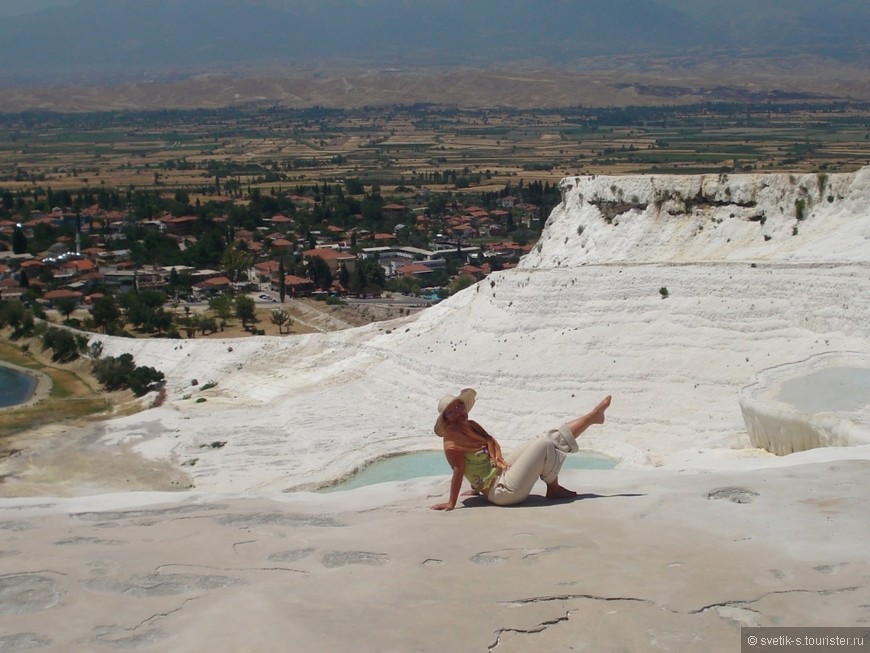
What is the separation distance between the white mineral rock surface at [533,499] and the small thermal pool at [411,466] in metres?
0.44

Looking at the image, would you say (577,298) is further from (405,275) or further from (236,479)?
(405,275)

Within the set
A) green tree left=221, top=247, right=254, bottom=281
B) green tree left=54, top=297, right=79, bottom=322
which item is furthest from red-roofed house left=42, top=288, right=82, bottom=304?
green tree left=221, top=247, right=254, bottom=281

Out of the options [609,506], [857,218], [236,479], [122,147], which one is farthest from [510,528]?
[122,147]

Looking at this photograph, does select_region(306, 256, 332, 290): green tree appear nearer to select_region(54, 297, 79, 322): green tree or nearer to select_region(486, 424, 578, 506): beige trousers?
select_region(54, 297, 79, 322): green tree

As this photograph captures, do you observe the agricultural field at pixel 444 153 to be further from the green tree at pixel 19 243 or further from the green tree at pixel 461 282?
the green tree at pixel 461 282

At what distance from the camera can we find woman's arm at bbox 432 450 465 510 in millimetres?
10484

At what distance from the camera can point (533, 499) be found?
35.1 ft

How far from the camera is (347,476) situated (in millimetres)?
20797

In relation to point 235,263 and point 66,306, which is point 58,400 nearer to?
point 66,306

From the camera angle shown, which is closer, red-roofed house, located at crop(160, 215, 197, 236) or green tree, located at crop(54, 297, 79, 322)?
green tree, located at crop(54, 297, 79, 322)

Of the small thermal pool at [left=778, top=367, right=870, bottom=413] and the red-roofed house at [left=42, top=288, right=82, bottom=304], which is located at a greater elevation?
the small thermal pool at [left=778, top=367, right=870, bottom=413]

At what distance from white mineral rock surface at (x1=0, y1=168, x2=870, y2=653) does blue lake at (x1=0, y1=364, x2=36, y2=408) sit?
4009 millimetres

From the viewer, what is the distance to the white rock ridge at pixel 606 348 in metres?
22.2

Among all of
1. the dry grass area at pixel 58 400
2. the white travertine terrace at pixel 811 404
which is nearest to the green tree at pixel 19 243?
the dry grass area at pixel 58 400
